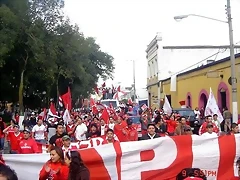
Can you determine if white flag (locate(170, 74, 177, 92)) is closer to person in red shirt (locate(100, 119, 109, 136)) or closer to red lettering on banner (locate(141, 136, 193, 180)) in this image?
person in red shirt (locate(100, 119, 109, 136))

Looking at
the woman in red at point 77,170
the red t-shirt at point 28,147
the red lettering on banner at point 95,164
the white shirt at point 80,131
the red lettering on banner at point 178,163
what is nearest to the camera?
the woman in red at point 77,170

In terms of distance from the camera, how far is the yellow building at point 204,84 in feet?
88.7

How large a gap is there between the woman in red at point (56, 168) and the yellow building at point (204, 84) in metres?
17.7

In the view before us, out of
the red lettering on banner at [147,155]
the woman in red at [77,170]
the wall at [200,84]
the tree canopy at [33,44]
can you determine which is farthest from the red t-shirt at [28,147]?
the tree canopy at [33,44]

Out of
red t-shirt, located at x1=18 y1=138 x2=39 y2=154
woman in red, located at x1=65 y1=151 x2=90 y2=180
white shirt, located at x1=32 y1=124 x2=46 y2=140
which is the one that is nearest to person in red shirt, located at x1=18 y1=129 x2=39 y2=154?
red t-shirt, located at x1=18 y1=138 x2=39 y2=154

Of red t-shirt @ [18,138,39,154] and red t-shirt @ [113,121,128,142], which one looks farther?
red t-shirt @ [113,121,128,142]

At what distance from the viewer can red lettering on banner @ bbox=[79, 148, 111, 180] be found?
7.52 meters

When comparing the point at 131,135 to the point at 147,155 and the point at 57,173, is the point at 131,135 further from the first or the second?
the point at 57,173

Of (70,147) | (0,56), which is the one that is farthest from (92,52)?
(70,147)

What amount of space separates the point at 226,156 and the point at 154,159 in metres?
1.25

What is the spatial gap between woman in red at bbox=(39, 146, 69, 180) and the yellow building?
1766 cm

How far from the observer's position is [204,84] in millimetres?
32812

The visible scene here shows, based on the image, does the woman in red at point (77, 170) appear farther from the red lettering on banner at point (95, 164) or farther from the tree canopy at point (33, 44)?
the tree canopy at point (33, 44)

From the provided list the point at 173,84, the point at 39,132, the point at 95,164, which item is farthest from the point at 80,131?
the point at 173,84
